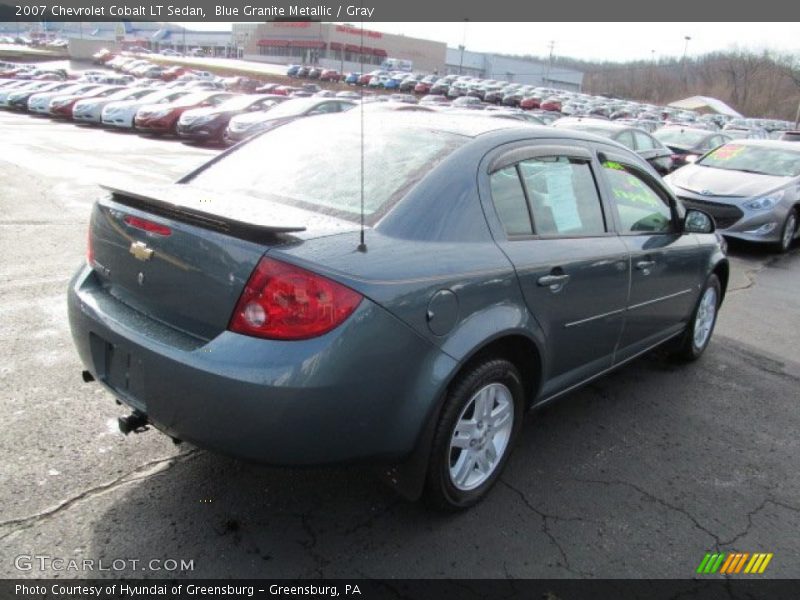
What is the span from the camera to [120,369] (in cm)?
257

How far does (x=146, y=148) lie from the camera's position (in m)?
16.7

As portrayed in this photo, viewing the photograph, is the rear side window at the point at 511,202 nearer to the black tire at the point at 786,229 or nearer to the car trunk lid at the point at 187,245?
the car trunk lid at the point at 187,245

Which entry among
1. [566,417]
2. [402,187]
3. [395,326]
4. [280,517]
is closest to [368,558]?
[280,517]

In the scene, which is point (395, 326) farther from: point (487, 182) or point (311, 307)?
point (487, 182)

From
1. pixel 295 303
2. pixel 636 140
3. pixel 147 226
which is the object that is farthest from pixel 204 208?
pixel 636 140

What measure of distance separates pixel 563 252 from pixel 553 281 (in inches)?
8.0

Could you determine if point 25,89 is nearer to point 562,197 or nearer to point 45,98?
point 45,98

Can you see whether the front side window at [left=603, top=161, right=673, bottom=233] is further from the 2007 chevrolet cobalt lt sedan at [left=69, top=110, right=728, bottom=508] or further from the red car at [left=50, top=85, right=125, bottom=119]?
the red car at [left=50, top=85, right=125, bottom=119]

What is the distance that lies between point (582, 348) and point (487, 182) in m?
1.06

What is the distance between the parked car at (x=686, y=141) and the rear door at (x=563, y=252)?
13.2 meters

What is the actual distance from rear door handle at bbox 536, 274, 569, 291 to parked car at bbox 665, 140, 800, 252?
704cm

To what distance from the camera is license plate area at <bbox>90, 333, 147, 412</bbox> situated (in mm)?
2480


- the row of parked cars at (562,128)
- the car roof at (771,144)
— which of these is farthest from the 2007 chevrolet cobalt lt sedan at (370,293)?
the car roof at (771,144)

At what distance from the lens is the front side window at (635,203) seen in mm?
3699
